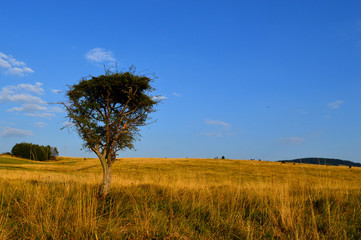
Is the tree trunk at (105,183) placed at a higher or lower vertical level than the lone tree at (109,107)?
lower

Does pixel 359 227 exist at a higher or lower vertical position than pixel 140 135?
lower

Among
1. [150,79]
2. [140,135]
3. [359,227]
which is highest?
[150,79]

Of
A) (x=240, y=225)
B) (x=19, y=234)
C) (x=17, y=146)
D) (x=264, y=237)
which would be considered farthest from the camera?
(x=17, y=146)

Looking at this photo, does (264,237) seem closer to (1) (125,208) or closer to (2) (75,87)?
(1) (125,208)

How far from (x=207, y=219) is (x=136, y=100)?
6.93 meters

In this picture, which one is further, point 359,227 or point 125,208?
point 125,208

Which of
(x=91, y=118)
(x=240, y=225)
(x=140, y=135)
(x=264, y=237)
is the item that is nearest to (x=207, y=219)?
(x=240, y=225)

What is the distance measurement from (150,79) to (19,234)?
8.07 meters

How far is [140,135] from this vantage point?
11656mm

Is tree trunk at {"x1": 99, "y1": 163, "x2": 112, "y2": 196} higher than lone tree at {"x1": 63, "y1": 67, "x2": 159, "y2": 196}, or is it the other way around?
lone tree at {"x1": 63, "y1": 67, "x2": 159, "y2": 196}

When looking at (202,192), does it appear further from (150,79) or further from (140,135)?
(150,79)

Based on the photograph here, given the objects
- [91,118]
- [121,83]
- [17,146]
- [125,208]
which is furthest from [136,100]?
[17,146]

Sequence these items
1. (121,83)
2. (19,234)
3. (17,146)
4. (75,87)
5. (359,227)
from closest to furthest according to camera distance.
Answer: (19,234), (359,227), (121,83), (75,87), (17,146)

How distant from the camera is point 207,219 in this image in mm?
5848
